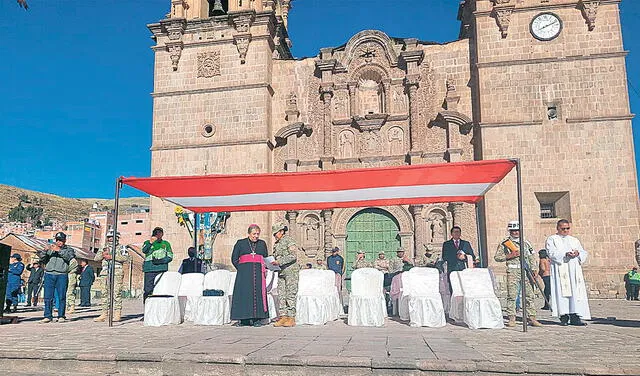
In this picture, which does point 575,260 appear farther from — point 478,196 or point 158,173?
point 158,173

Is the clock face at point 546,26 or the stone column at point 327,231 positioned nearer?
the clock face at point 546,26

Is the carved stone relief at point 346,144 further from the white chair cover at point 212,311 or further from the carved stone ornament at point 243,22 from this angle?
the white chair cover at point 212,311

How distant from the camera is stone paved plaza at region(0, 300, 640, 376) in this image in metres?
4.34

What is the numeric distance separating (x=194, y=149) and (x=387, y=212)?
7.10 m

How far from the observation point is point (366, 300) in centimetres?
782

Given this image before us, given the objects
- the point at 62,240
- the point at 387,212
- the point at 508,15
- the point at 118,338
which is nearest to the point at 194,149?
the point at 387,212

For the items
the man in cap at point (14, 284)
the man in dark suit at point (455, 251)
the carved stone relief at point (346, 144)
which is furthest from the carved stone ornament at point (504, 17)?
the man in cap at point (14, 284)

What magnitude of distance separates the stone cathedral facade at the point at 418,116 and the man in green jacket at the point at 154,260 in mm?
8004

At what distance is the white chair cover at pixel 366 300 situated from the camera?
25.5 feet

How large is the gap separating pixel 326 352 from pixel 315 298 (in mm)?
3096

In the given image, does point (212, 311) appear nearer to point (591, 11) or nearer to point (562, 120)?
point (562, 120)

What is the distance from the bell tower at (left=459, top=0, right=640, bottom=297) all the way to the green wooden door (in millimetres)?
3220

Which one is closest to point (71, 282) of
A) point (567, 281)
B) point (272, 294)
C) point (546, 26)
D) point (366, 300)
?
point (272, 294)

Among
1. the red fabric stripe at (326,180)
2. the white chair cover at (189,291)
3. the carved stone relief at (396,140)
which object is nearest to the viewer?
the red fabric stripe at (326,180)
